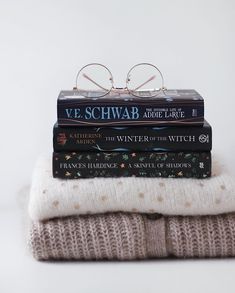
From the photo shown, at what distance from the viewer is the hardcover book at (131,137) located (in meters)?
1.16

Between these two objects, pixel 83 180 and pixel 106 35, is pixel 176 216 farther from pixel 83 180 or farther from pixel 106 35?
pixel 106 35

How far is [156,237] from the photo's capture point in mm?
1147

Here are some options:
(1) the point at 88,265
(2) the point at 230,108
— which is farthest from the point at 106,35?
(1) the point at 88,265

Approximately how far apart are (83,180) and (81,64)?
386 mm

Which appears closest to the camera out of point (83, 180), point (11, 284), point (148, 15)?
point (11, 284)

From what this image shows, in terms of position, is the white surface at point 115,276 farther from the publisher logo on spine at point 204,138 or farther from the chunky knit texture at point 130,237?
the publisher logo on spine at point 204,138

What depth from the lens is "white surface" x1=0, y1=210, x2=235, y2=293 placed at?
1044 mm

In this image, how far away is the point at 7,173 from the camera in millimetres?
1525

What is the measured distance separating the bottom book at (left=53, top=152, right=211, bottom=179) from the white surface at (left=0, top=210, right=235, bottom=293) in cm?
14

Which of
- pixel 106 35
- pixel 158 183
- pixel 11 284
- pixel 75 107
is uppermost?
pixel 106 35

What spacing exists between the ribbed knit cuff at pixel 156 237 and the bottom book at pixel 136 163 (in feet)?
0.25

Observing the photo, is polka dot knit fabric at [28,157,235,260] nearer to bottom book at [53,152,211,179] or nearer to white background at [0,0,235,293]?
bottom book at [53,152,211,179]

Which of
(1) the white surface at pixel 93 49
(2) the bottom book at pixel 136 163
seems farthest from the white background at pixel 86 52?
(2) the bottom book at pixel 136 163

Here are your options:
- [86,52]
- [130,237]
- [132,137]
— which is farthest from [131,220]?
[86,52]
